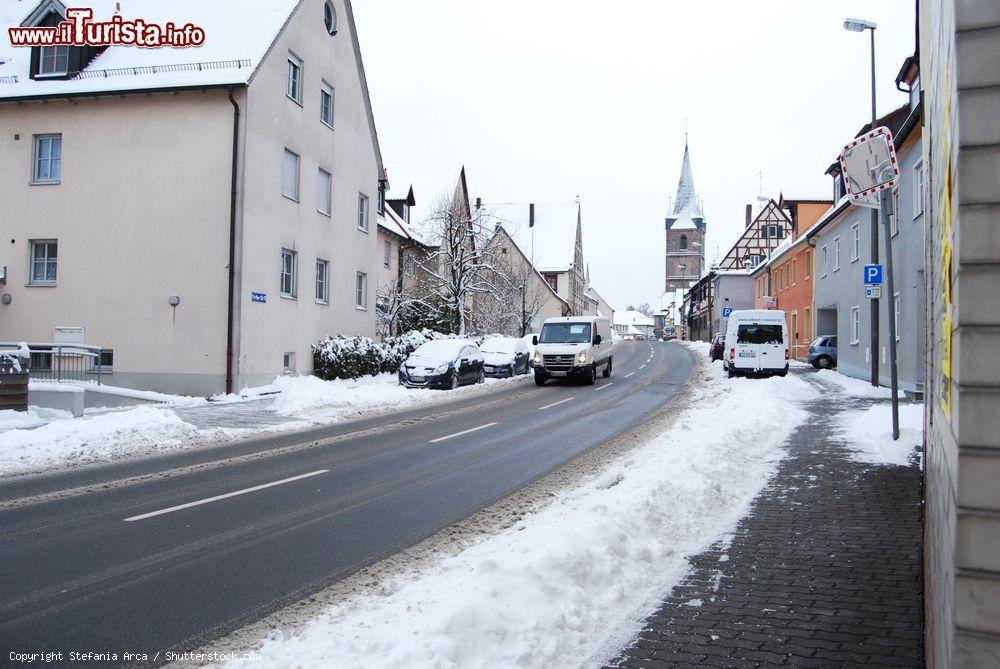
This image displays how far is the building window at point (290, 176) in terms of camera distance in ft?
75.6

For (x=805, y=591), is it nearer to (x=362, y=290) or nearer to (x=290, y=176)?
(x=290, y=176)

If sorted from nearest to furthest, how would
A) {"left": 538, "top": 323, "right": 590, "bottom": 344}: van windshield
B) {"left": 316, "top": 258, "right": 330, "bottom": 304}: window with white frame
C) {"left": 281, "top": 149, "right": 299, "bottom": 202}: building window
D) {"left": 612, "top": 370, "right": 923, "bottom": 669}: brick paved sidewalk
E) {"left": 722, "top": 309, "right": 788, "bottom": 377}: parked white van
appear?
{"left": 612, "top": 370, "right": 923, "bottom": 669}: brick paved sidewalk < {"left": 281, "top": 149, "right": 299, "bottom": 202}: building window < {"left": 316, "top": 258, "right": 330, "bottom": 304}: window with white frame < {"left": 538, "top": 323, "right": 590, "bottom": 344}: van windshield < {"left": 722, "top": 309, "right": 788, "bottom": 377}: parked white van

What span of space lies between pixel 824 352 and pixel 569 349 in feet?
50.2

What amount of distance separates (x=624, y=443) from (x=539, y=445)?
1.38 m

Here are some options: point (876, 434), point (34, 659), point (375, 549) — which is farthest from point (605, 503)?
point (876, 434)

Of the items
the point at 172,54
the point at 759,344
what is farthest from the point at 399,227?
the point at 759,344

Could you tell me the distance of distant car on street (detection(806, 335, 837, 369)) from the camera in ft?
111

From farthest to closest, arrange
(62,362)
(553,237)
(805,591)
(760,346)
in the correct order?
(553,237)
(760,346)
(62,362)
(805,591)

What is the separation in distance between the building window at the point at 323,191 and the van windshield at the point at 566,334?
29.1 feet

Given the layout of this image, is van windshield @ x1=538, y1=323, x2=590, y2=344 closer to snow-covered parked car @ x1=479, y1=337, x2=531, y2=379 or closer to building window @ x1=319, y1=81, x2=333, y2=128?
snow-covered parked car @ x1=479, y1=337, x2=531, y2=379

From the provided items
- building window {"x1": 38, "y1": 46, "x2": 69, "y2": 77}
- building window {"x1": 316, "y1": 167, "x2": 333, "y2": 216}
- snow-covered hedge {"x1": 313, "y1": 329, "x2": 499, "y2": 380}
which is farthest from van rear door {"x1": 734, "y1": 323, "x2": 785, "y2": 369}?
building window {"x1": 38, "y1": 46, "x2": 69, "y2": 77}

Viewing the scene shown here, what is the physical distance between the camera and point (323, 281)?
25.7 metres

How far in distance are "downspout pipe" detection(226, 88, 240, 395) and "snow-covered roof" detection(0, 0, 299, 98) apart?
109 centimetres

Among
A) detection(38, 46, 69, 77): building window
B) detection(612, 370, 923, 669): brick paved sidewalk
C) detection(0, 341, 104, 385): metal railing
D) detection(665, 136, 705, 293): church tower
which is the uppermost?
detection(665, 136, 705, 293): church tower
